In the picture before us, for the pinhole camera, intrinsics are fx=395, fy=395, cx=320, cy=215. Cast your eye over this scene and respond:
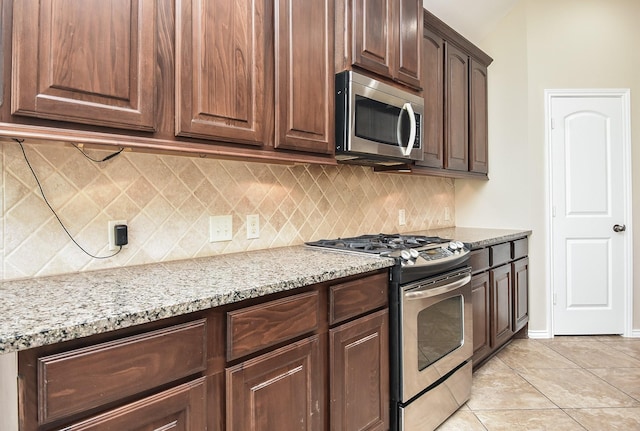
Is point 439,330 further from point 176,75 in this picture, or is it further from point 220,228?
point 176,75

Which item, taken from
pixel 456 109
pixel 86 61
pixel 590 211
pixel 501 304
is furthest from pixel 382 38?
pixel 590 211

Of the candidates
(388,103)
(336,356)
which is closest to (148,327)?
(336,356)

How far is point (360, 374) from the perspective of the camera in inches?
63.8

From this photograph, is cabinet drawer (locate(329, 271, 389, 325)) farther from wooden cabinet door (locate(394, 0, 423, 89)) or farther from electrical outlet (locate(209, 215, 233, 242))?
wooden cabinet door (locate(394, 0, 423, 89))

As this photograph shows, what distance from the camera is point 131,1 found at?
3.92ft

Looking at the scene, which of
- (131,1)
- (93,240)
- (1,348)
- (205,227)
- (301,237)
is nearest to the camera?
(1,348)

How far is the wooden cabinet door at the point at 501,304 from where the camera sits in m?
2.80

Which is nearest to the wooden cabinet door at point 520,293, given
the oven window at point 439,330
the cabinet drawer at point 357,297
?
the oven window at point 439,330

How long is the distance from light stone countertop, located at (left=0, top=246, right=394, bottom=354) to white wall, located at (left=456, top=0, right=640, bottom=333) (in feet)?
7.68

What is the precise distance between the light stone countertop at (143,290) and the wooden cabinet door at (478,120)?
6.61ft

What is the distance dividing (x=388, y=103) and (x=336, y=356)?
1.30 metres

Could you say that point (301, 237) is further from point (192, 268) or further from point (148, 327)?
point (148, 327)

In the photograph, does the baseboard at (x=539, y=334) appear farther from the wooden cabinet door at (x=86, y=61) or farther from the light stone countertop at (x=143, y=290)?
the wooden cabinet door at (x=86, y=61)

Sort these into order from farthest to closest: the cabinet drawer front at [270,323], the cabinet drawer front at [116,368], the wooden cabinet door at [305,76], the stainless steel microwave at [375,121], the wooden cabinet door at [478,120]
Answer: the wooden cabinet door at [478,120] < the stainless steel microwave at [375,121] < the wooden cabinet door at [305,76] < the cabinet drawer front at [270,323] < the cabinet drawer front at [116,368]
